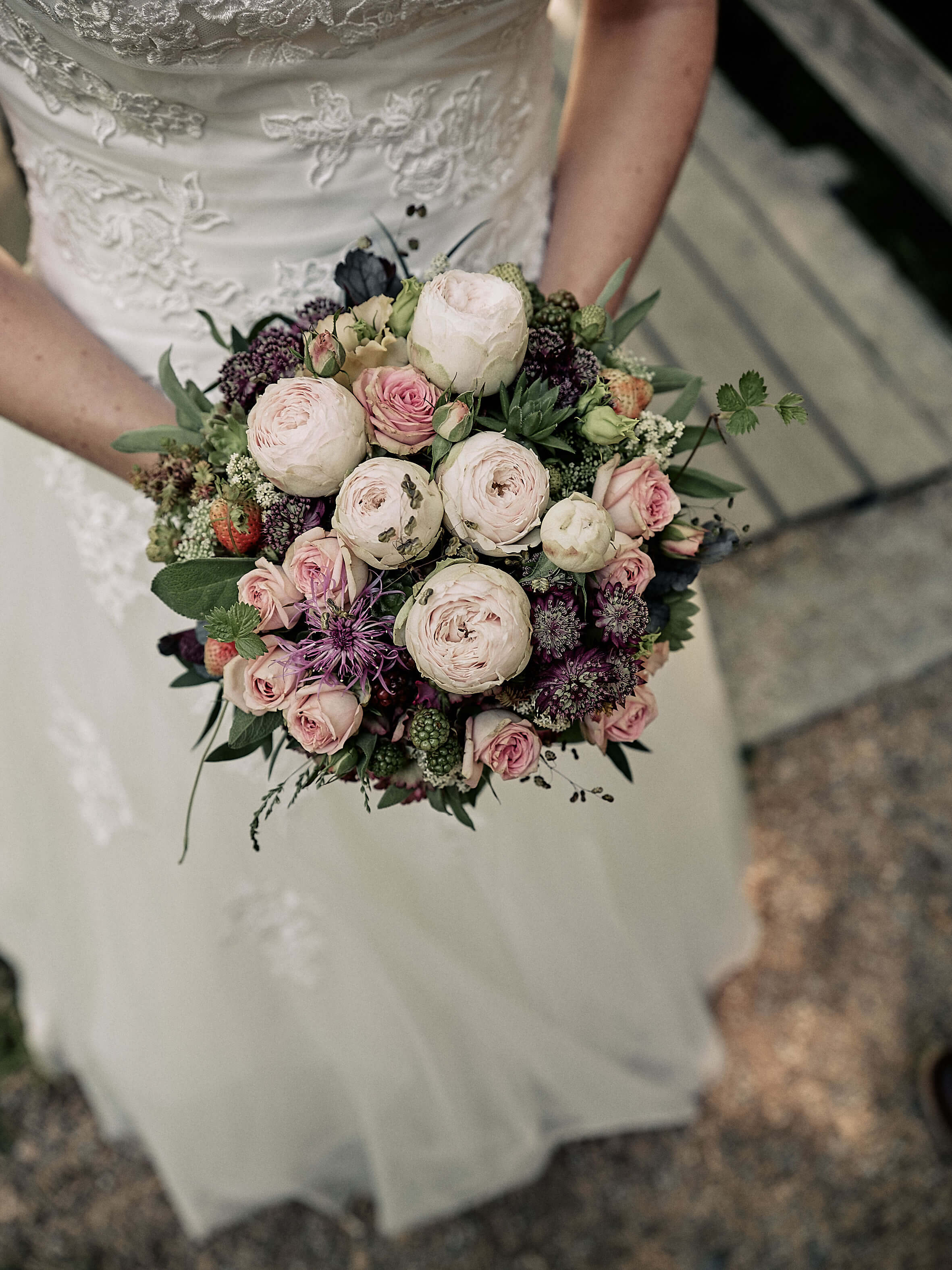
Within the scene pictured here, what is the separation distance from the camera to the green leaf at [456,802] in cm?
96

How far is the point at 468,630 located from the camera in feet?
2.58

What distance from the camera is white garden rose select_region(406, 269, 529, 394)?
33.8 inches

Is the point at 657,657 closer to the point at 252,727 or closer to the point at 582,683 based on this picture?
the point at 582,683

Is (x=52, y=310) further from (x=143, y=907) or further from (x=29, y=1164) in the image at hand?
(x=29, y=1164)

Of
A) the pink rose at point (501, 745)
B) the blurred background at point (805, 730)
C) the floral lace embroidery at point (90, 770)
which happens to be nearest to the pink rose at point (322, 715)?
the pink rose at point (501, 745)

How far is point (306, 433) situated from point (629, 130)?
890 millimetres

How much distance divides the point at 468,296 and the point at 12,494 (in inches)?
38.2

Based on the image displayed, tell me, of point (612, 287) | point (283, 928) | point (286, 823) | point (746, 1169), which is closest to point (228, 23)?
point (612, 287)

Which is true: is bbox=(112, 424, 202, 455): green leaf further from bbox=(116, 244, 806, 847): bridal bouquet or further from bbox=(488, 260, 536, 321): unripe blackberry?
bbox=(488, 260, 536, 321): unripe blackberry

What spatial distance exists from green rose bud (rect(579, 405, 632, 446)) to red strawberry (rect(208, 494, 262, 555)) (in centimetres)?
33

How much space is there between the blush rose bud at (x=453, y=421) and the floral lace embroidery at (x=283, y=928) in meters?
1.01

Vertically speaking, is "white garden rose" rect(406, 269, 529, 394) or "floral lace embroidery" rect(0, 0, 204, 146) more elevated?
"floral lace embroidery" rect(0, 0, 204, 146)

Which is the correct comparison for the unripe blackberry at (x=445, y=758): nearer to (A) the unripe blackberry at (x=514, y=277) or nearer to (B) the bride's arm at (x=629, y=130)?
(A) the unripe blackberry at (x=514, y=277)

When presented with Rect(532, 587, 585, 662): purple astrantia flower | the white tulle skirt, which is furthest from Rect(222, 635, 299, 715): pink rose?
the white tulle skirt
